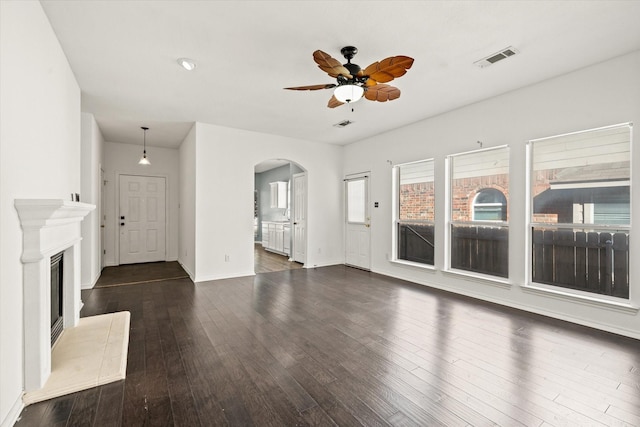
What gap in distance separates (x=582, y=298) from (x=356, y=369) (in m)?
2.78

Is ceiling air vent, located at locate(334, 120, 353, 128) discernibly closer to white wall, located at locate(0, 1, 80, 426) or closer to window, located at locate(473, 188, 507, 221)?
window, located at locate(473, 188, 507, 221)

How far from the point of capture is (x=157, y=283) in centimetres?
518

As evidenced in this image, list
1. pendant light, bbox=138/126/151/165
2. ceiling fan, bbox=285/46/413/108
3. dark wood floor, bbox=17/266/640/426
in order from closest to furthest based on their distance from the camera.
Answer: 1. dark wood floor, bbox=17/266/640/426
2. ceiling fan, bbox=285/46/413/108
3. pendant light, bbox=138/126/151/165

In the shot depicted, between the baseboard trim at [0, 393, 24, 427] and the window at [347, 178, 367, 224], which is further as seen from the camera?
the window at [347, 178, 367, 224]

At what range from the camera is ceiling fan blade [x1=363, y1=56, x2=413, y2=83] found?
8.11 feet

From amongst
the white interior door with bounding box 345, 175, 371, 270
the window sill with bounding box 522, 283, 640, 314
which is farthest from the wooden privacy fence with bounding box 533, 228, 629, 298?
the white interior door with bounding box 345, 175, 371, 270

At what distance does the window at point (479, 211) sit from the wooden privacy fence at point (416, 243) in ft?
1.38

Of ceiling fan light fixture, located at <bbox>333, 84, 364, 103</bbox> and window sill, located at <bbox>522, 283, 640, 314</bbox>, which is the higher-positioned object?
ceiling fan light fixture, located at <bbox>333, 84, 364, 103</bbox>

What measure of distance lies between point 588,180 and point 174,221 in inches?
307

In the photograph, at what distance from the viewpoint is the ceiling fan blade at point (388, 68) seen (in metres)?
2.47

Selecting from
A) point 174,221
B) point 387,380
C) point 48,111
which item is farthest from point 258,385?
point 174,221

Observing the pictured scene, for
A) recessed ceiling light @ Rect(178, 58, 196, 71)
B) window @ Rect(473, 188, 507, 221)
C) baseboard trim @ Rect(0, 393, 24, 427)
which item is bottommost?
baseboard trim @ Rect(0, 393, 24, 427)

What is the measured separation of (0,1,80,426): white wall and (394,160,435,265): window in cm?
491

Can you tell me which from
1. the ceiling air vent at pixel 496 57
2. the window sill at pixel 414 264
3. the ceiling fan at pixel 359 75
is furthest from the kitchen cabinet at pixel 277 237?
the ceiling air vent at pixel 496 57
